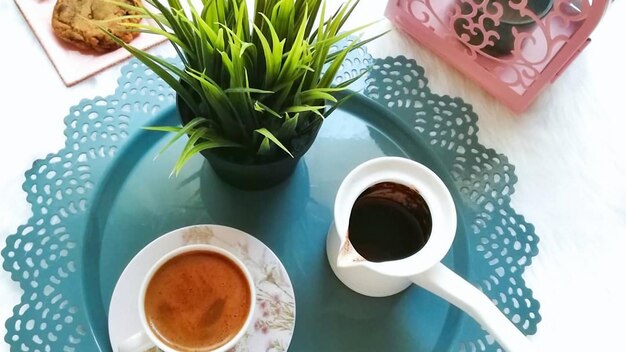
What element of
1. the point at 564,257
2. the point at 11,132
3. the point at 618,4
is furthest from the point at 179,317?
the point at 618,4

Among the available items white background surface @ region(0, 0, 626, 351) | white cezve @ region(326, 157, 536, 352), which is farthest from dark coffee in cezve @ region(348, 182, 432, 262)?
white background surface @ region(0, 0, 626, 351)

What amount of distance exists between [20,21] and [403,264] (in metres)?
0.53

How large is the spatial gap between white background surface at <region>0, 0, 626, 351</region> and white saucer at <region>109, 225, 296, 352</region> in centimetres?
15

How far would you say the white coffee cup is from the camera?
0.46 metres

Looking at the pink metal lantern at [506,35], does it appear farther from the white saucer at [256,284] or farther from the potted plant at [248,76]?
the white saucer at [256,284]

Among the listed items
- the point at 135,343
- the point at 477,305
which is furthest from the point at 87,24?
the point at 477,305

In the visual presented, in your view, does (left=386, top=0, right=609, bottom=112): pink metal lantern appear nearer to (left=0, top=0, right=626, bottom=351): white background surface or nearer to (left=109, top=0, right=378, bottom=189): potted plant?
(left=0, top=0, right=626, bottom=351): white background surface

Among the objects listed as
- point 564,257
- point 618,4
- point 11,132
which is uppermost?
point 618,4

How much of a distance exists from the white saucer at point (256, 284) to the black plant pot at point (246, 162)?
5 centimetres

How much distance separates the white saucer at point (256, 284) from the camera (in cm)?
51

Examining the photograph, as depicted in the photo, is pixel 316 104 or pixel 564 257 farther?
pixel 564 257

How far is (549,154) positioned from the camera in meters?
0.67

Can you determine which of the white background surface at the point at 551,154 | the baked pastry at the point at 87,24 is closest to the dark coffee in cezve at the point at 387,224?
the white background surface at the point at 551,154

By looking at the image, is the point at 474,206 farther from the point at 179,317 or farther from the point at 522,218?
the point at 179,317
